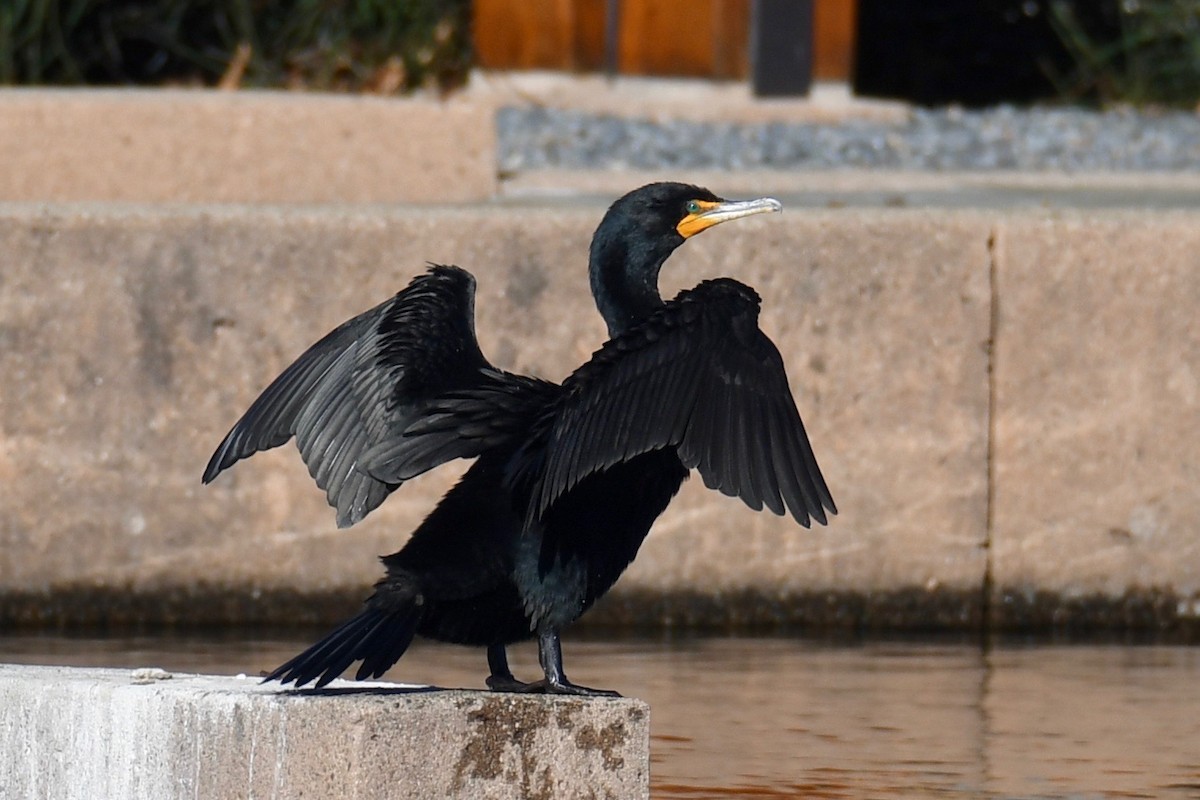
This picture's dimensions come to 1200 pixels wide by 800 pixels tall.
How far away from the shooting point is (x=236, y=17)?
37.7 feet

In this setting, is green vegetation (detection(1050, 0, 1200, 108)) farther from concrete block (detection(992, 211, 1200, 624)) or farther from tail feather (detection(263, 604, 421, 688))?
tail feather (detection(263, 604, 421, 688))

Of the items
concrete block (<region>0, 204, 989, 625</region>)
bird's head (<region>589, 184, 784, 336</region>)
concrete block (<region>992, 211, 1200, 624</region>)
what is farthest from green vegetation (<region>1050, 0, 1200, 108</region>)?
bird's head (<region>589, 184, 784, 336</region>)

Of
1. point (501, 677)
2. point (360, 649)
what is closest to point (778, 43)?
point (501, 677)

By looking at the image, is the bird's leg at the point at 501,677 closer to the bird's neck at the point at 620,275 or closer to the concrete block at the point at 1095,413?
the bird's neck at the point at 620,275

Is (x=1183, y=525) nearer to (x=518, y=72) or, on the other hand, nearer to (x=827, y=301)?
(x=827, y=301)

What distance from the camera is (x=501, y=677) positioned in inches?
172

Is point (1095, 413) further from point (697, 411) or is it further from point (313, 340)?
point (697, 411)

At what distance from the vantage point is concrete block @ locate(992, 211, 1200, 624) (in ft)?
21.9

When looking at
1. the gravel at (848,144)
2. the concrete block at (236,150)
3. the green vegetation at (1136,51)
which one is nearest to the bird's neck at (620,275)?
the concrete block at (236,150)

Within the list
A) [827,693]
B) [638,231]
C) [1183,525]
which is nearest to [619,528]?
[638,231]

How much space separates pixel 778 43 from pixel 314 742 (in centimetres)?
880

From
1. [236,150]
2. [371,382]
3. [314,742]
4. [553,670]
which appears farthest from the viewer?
[236,150]

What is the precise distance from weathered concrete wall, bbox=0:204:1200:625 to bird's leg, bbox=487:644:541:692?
2.12 meters

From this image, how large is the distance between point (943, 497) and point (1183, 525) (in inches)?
25.0
